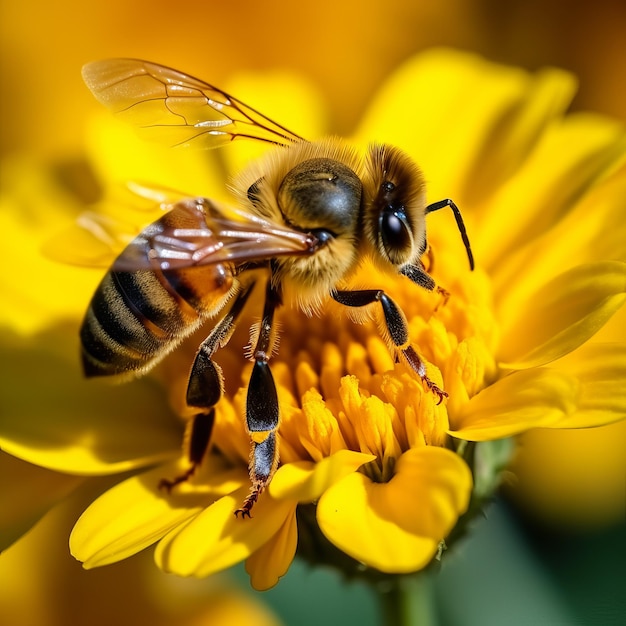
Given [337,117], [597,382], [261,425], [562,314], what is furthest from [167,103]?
[337,117]

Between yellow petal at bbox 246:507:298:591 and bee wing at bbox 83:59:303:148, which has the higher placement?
bee wing at bbox 83:59:303:148

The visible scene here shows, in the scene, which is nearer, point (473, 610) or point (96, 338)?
point (96, 338)

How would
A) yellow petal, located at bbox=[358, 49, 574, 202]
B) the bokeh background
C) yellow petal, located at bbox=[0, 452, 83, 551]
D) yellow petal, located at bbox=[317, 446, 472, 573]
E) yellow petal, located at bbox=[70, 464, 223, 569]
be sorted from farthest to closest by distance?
1. the bokeh background
2. yellow petal, located at bbox=[358, 49, 574, 202]
3. yellow petal, located at bbox=[0, 452, 83, 551]
4. yellow petal, located at bbox=[70, 464, 223, 569]
5. yellow petal, located at bbox=[317, 446, 472, 573]

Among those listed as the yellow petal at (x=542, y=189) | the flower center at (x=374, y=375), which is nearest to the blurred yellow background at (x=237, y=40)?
the yellow petal at (x=542, y=189)

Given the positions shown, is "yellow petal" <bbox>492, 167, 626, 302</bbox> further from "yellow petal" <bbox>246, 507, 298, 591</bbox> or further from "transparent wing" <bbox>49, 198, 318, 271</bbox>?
"yellow petal" <bbox>246, 507, 298, 591</bbox>

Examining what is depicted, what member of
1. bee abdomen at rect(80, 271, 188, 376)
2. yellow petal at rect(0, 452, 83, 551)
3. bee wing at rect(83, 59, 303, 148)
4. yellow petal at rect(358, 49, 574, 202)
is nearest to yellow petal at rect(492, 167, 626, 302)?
yellow petal at rect(358, 49, 574, 202)

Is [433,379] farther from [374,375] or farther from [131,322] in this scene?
[131,322]

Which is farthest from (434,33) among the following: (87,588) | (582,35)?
(87,588)

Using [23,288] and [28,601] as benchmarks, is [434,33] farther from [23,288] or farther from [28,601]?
[28,601]
